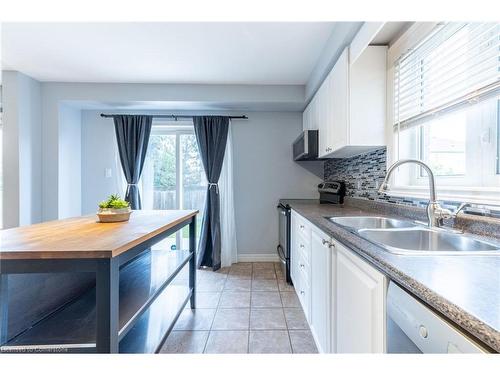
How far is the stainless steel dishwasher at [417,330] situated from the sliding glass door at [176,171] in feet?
10.1

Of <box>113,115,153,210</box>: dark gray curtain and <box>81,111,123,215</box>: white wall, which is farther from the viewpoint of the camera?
<box>81,111,123,215</box>: white wall

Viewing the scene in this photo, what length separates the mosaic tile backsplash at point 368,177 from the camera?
156cm

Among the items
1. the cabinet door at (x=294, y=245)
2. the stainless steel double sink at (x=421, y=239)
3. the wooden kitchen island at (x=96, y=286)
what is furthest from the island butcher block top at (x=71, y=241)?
the cabinet door at (x=294, y=245)

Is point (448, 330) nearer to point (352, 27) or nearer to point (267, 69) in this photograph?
point (352, 27)

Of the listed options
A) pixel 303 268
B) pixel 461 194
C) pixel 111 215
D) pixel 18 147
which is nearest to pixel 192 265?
pixel 111 215

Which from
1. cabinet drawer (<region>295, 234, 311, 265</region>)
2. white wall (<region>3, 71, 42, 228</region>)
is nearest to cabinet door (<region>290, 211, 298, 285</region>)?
cabinet drawer (<region>295, 234, 311, 265</region>)

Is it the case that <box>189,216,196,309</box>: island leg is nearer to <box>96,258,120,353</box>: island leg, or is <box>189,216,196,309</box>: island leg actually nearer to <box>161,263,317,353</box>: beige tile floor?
<box>161,263,317,353</box>: beige tile floor

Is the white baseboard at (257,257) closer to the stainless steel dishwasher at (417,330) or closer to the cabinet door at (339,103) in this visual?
the cabinet door at (339,103)

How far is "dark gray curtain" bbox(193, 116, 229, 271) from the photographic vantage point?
131 inches

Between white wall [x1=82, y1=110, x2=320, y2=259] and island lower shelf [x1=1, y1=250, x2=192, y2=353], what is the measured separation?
154 cm

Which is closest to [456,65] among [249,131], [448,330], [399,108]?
[399,108]
